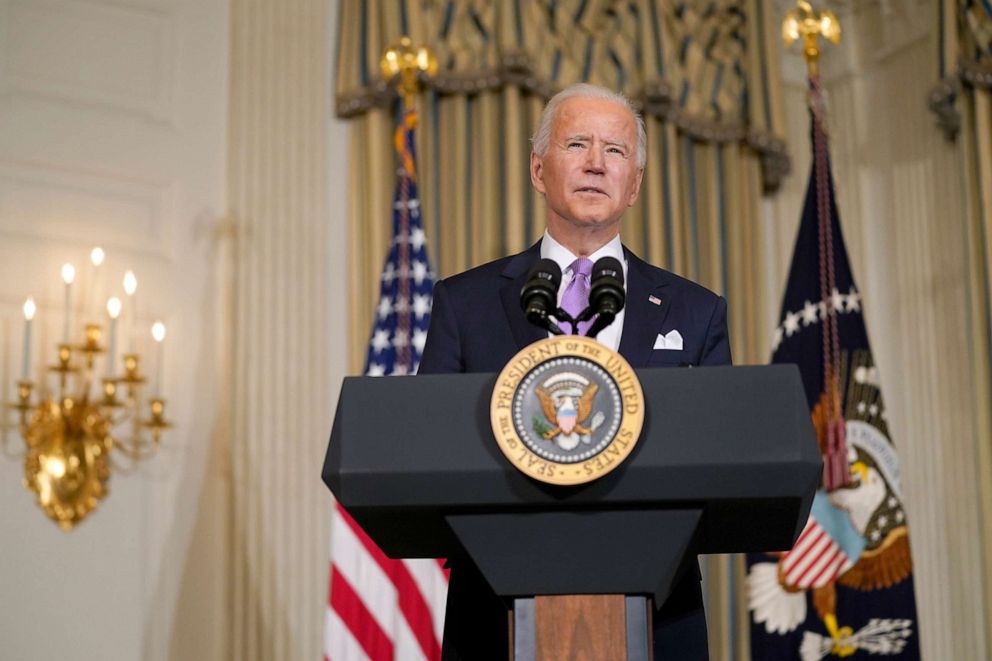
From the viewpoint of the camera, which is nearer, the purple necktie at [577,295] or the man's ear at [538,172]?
the purple necktie at [577,295]

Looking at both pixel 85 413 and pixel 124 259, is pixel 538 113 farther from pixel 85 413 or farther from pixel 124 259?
pixel 85 413

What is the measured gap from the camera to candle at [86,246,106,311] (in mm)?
4852

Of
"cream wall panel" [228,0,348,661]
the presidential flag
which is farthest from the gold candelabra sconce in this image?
the presidential flag

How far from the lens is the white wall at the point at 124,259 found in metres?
4.65

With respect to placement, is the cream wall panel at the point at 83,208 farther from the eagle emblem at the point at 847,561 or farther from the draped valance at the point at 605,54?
the eagle emblem at the point at 847,561

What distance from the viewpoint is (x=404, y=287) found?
496 cm

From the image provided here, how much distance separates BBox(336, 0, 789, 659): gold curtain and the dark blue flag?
1.13 feet

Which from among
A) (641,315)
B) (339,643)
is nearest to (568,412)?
(641,315)

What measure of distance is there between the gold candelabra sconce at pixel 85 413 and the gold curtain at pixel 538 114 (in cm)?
87

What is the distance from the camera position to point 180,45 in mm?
5367

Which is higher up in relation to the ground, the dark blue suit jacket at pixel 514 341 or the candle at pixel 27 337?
the candle at pixel 27 337

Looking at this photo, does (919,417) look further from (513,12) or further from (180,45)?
(180,45)

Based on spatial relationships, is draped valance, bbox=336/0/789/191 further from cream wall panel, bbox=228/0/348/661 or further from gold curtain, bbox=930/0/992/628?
gold curtain, bbox=930/0/992/628

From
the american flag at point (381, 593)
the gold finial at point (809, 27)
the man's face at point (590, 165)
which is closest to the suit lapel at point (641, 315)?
the man's face at point (590, 165)
